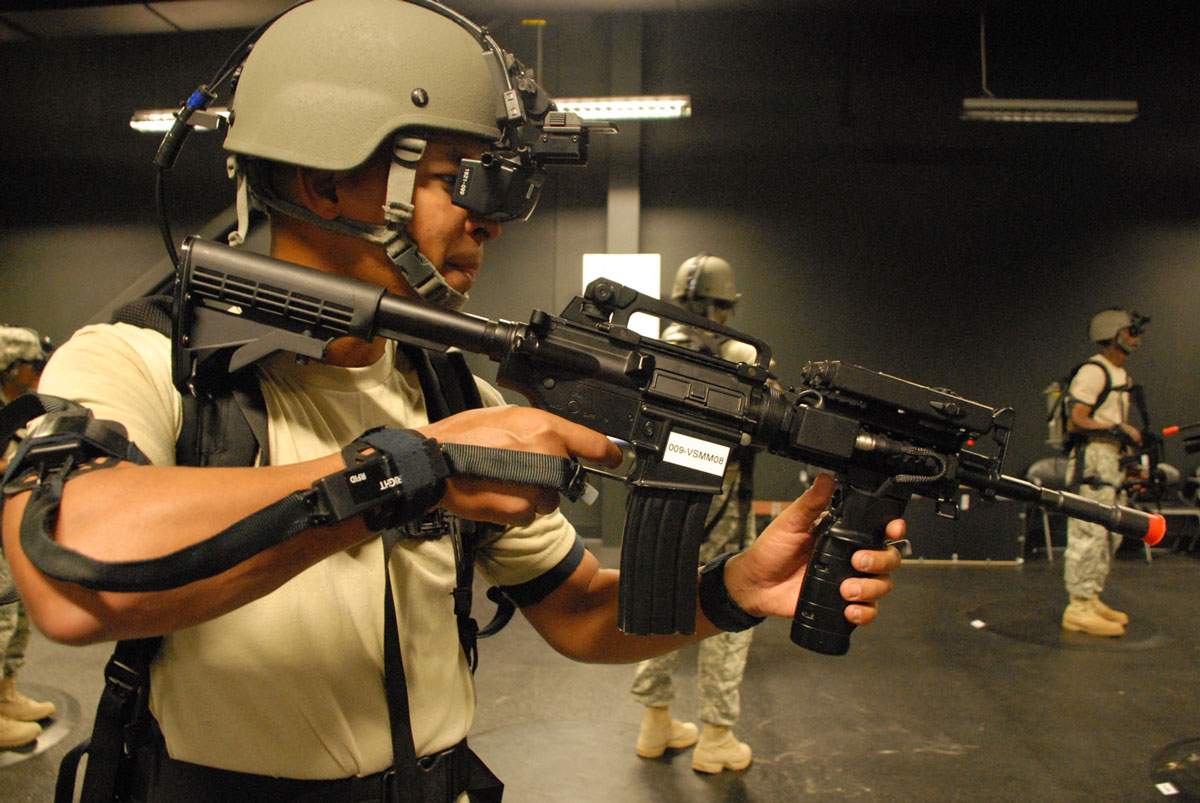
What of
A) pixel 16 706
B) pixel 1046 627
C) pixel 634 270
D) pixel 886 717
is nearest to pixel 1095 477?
pixel 1046 627

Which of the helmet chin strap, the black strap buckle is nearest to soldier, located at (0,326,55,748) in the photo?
the helmet chin strap

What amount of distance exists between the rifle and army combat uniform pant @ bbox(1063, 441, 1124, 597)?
3.90 metres

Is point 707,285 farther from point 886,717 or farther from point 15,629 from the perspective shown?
point 15,629

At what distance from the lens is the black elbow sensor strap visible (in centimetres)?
70

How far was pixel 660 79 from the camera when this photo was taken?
21.2 ft

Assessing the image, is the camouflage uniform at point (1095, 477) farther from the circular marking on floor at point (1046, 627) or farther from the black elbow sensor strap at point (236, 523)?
the black elbow sensor strap at point (236, 523)

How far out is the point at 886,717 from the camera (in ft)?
11.4

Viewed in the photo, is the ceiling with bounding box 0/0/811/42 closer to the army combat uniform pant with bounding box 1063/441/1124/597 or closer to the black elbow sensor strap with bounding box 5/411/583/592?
the army combat uniform pant with bounding box 1063/441/1124/597

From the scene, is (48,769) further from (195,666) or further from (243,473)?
(243,473)

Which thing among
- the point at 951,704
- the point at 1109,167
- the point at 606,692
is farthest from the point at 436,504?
the point at 1109,167

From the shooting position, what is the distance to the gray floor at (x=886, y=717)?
9.61 feet

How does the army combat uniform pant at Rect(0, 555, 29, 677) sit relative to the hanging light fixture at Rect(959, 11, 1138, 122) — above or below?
below

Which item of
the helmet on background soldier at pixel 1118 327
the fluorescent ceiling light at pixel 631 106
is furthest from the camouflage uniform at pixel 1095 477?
the fluorescent ceiling light at pixel 631 106

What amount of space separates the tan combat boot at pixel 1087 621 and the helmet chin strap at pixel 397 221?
16.6 feet
